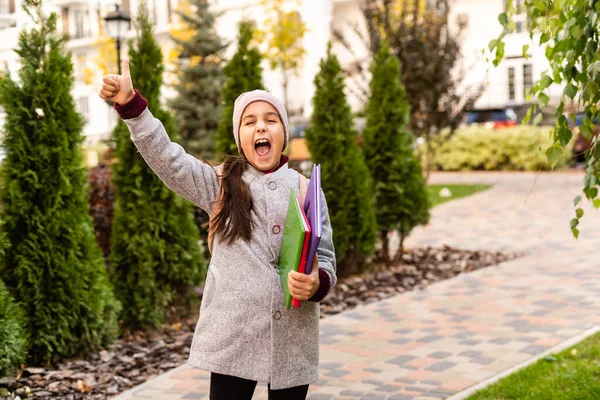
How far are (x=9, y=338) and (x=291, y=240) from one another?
2.68 metres

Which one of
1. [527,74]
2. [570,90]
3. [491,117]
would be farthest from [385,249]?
[527,74]

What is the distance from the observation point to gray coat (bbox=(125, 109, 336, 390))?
294 centimetres

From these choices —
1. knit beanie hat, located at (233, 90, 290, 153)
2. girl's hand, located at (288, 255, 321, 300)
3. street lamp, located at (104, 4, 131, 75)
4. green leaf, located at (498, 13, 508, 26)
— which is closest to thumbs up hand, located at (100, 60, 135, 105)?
knit beanie hat, located at (233, 90, 290, 153)

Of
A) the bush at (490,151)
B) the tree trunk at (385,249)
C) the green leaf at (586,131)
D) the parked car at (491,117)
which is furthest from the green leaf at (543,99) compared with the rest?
the parked car at (491,117)

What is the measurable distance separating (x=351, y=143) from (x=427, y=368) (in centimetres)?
377

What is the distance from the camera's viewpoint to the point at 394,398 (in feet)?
16.0

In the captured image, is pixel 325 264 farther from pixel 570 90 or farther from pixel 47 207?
pixel 47 207

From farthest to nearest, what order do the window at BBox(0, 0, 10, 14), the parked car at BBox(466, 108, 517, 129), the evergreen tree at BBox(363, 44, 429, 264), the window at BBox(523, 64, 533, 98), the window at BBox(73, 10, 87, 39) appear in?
the window at BBox(73, 10, 87, 39) < the window at BBox(523, 64, 533, 98) < the parked car at BBox(466, 108, 517, 129) < the evergreen tree at BBox(363, 44, 429, 264) < the window at BBox(0, 0, 10, 14)

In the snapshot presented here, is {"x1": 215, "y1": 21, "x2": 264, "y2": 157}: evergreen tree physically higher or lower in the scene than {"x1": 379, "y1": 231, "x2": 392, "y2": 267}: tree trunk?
higher

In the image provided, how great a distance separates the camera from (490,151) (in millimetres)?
23719

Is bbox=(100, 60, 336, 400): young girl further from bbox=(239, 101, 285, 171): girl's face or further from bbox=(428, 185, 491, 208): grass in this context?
bbox=(428, 185, 491, 208): grass

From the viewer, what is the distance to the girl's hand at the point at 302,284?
2766mm

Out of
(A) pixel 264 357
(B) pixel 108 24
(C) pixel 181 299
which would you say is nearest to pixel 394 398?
(A) pixel 264 357

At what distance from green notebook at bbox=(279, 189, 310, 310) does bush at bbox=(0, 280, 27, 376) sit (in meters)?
2.50
